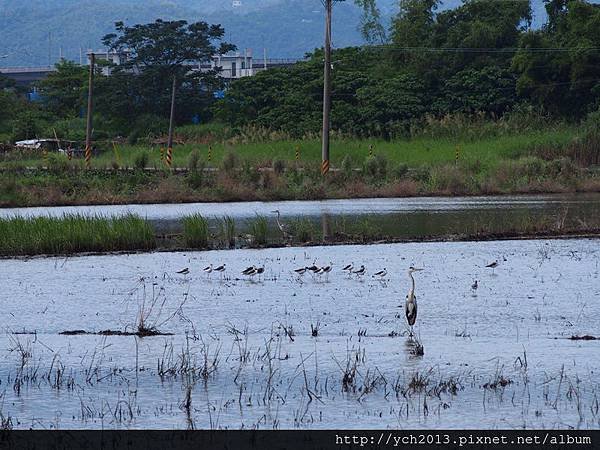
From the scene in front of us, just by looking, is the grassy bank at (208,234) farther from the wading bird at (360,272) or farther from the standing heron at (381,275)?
the standing heron at (381,275)

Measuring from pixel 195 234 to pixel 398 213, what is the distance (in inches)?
393

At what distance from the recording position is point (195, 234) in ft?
86.7

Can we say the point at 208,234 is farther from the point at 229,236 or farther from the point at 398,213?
the point at 398,213

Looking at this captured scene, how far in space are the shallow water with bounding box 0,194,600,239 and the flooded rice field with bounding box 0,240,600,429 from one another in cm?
615

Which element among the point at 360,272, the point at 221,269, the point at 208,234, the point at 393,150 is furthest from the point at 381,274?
the point at 393,150

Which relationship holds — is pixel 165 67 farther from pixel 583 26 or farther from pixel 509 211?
pixel 509 211

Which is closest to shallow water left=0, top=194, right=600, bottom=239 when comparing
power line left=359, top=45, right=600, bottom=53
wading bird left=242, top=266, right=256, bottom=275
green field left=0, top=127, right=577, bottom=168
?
wading bird left=242, top=266, right=256, bottom=275

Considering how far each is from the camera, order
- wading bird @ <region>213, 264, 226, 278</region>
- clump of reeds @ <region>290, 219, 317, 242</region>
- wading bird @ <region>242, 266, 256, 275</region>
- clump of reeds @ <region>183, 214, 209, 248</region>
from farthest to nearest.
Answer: clump of reeds @ <region>290, 219, 317, 242</region>
clump of reeds @ <region>183, 214, 209, 248</region>
wading bird @ <region>213, 264, 226, 278</region>
wading bird @ <region>242, 266, 256, 275</region>

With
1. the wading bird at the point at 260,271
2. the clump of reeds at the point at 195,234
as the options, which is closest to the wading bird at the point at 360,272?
the wading bird at the point at 260,271

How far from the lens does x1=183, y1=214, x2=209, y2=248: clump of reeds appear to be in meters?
26.5

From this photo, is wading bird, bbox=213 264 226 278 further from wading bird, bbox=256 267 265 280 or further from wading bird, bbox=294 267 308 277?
wading bird, bbox=294 267 308 277

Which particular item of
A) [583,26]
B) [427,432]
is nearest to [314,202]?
[583,26]

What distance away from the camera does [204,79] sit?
83.8 meters

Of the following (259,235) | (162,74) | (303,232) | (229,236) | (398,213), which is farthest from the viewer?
(162,74)
